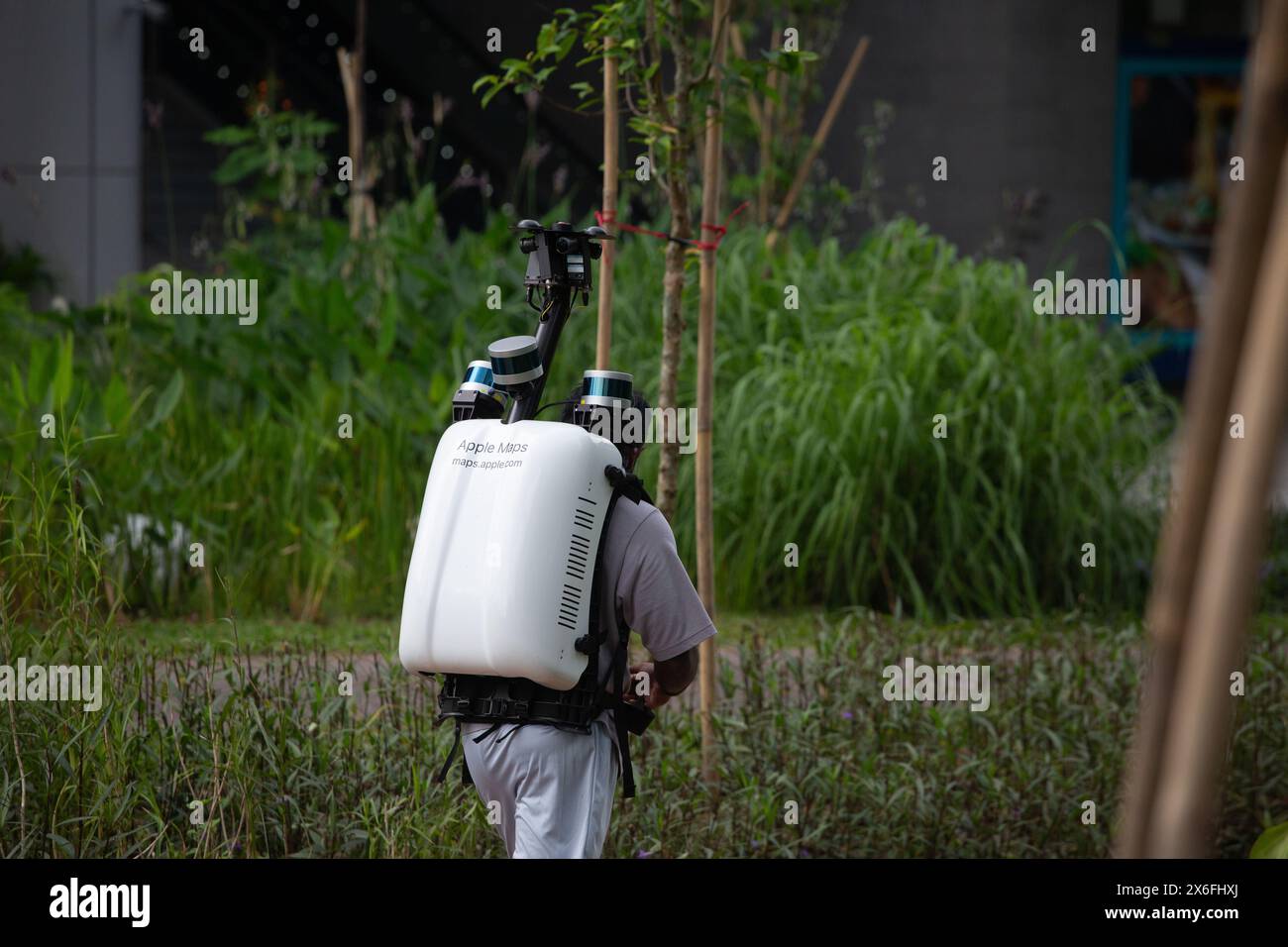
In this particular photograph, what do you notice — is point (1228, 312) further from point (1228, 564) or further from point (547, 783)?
point (547, 783)

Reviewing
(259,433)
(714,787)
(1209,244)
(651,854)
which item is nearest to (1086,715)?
(714,787)

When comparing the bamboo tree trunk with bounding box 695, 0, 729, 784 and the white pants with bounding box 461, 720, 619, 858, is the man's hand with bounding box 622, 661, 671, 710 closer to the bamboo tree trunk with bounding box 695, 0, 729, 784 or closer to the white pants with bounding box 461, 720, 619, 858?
the white pants with bounding box 461, 720, 619, 858

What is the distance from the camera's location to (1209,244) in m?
13.4

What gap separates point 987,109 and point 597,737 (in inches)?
384

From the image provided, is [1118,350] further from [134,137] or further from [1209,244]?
[134,137]

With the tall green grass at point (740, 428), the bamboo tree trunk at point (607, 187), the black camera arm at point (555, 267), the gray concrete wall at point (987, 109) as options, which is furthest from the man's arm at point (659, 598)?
the gray concrete wall at point (987, 109)

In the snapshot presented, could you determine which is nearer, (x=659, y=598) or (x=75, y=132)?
(x=659, y=598)

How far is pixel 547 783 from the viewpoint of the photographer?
2604mm

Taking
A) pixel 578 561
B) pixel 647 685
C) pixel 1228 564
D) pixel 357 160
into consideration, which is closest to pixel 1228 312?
pixel 1228 564

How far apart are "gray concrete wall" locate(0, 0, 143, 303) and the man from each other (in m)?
9.07

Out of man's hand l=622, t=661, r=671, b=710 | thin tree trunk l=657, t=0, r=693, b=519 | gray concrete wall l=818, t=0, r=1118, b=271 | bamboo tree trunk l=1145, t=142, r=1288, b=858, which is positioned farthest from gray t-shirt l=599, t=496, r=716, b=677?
gray concrete wall l=818, t=0, r=1118, b=271

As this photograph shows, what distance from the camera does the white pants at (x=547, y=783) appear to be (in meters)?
2.60

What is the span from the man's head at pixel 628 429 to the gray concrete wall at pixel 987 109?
8.39m

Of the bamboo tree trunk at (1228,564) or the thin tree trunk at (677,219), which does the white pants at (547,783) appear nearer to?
the thin tree trunk at (677,219)
